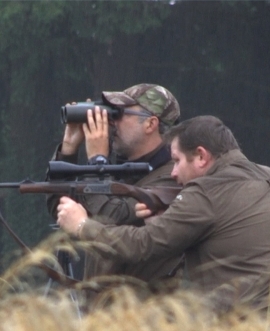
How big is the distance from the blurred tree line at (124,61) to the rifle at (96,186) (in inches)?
287

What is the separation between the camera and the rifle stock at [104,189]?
14.2 ft

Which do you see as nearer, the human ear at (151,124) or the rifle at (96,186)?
the rifle at (96,186)

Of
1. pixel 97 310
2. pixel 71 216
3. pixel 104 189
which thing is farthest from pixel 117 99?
pixel 97 310

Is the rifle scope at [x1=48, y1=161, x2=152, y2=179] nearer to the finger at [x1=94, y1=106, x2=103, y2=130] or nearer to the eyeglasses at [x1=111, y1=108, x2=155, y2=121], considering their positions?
the finger at [x1=94, y1=106, x2=103, y2=130]

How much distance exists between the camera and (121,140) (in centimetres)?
471

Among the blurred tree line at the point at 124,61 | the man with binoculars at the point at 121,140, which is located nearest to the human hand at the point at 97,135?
the man with binoculars at the point at 121,140

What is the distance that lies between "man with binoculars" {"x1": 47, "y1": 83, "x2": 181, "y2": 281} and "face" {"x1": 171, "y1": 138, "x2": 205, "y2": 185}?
0.37 meters

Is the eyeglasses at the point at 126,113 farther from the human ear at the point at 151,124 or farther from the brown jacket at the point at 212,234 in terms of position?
the brown jacket at the point at 212,234

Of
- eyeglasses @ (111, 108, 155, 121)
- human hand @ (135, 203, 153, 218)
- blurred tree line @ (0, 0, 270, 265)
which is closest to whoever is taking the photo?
human hand @ (135, 203, 153, 218)

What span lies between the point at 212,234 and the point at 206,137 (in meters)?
0.40

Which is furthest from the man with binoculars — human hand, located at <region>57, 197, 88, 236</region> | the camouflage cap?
human hand, located at <region>57, 197, 88, 236</region>

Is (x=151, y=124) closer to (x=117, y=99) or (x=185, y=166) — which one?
(x=117, y=99)

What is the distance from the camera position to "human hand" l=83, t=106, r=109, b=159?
459 centimetres

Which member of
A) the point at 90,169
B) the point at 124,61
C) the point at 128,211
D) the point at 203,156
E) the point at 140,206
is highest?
the point at 203,156
